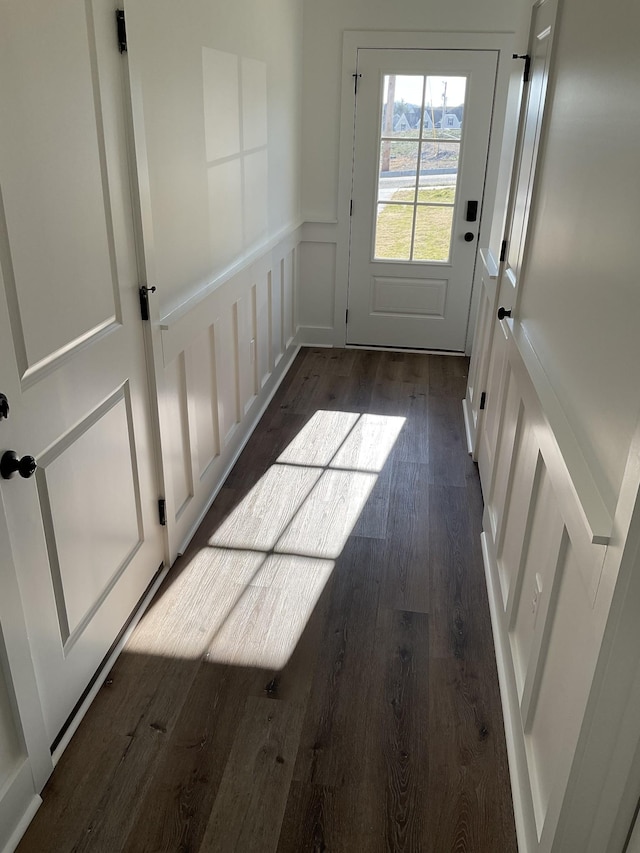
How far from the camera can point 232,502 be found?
120 inches

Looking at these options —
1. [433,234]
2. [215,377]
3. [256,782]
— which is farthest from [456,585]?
[433,234]

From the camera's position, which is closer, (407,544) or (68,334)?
(68,334)

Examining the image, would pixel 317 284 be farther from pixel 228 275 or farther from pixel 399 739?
pixel 399 739

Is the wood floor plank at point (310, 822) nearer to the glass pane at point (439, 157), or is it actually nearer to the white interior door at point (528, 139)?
the white interior door at point (528, 139)

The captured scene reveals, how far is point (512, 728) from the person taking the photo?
1.89 m

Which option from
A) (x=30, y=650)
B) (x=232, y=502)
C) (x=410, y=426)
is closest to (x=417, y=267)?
(x=410, y=426)

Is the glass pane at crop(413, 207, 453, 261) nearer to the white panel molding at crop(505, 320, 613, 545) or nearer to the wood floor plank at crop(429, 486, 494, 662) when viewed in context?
the wood floor plank at crop(429, 486, 494, 662)

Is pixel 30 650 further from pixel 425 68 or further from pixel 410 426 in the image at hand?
pixel 425 68

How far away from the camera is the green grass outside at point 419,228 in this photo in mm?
4602

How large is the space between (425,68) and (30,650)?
4.09 meters

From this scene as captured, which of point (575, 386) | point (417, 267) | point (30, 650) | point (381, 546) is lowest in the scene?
point (381, 546)

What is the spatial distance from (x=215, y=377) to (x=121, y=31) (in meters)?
1.40

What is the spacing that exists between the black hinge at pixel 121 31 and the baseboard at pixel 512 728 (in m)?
2.05

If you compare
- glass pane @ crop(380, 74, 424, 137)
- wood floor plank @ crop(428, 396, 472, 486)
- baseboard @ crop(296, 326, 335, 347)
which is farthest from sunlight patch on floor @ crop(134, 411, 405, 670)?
glass pane @ crop(380, 74, 424, 137)
